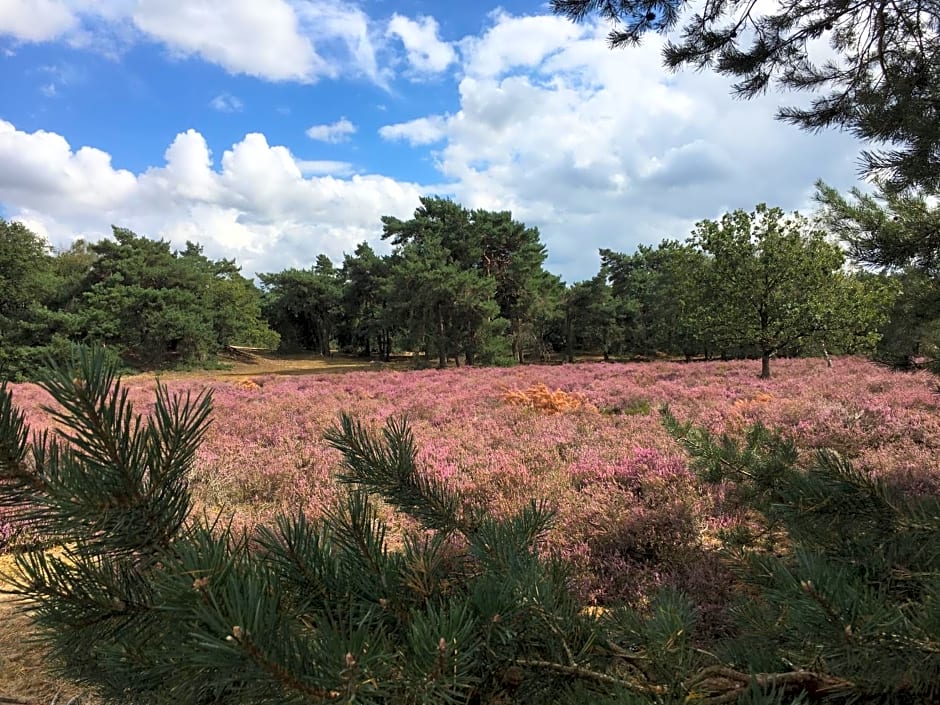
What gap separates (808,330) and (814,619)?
16695 mm

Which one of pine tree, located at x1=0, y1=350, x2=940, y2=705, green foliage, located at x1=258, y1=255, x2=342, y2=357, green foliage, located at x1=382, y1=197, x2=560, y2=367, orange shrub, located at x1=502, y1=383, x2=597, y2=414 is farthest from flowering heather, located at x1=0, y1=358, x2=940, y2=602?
green foliage, located at x1=258, y1=255, x2=342, y2=357

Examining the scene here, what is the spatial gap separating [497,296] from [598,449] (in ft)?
106

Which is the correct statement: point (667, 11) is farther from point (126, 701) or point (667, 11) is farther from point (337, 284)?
point (337, 284)

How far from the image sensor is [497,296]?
128 feet

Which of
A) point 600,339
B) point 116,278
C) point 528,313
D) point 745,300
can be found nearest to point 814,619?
point 745,300

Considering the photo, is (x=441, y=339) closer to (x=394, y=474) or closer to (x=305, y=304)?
(x=305, y=304)

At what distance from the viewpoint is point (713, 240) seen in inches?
631

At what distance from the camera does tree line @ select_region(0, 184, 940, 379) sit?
3.03 m

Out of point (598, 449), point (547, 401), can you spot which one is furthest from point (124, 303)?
point (598, 449)

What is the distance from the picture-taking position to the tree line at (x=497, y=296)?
9.93 ft

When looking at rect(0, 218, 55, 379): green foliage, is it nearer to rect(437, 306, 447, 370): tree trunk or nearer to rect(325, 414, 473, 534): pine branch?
rect(437, 306, 447, 370): tree trunk

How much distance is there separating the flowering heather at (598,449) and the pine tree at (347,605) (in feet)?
0.52

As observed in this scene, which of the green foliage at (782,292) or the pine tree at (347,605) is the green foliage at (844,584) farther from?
the green foliage at (782,292)

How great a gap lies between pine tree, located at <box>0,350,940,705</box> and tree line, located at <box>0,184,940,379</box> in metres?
0.24
